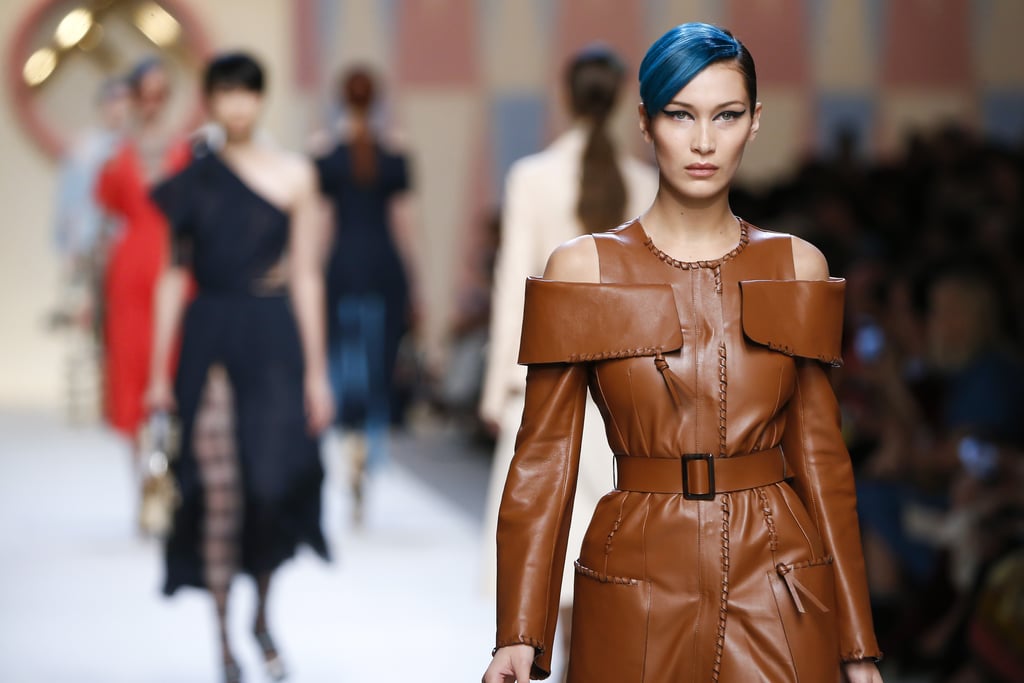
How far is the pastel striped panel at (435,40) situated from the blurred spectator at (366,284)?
510cm

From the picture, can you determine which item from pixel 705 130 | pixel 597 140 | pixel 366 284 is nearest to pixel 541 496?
pixel 705 130

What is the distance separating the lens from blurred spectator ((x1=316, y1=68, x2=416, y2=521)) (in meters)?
6.28

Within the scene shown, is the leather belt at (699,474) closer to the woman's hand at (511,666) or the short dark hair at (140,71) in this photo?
the woman's hand at (511,666)

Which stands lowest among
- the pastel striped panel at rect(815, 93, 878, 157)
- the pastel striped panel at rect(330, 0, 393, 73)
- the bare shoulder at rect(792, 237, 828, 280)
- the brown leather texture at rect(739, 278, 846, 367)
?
the brown leather texture at rect(739, 278, 846, 367)

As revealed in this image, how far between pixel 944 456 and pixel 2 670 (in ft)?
7.98

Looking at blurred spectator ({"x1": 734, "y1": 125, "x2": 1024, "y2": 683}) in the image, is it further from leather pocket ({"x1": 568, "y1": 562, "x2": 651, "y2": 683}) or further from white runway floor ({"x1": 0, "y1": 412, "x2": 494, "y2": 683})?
leather pocket ({"x1": 568, "y1": 562, "x2": 651, "y2": 683})

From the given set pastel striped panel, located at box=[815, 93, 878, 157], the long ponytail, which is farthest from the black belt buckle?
pastel striped panel, located at box=[815, 93, 878, 157]

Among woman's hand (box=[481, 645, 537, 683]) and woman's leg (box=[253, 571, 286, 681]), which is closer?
woman's hand (box=[481, 645, 537, 683])

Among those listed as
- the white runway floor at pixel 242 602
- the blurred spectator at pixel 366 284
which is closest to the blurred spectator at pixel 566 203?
the white runway floor at pixel 242 602

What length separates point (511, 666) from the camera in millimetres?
1806

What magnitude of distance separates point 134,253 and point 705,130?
478 centimetres

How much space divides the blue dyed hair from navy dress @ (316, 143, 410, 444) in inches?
179

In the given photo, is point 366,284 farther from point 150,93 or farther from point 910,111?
point 910,111

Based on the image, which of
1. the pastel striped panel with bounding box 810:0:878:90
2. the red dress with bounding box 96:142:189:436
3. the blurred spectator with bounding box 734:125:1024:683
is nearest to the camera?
the blurred spectator with bounding box 734:125:1024:683
